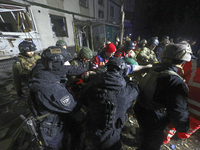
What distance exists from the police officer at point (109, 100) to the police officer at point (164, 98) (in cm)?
43

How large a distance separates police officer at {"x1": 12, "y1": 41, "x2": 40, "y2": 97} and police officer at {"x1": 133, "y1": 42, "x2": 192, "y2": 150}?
4.37 metres

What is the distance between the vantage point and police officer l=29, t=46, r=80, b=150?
4.45ft

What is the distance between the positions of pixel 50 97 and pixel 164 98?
192cm

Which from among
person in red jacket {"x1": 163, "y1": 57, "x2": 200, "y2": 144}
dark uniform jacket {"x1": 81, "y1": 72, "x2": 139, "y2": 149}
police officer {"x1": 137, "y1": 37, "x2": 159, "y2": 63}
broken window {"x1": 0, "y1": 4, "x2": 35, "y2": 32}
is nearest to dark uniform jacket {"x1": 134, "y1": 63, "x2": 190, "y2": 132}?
dark uniform jacket {"x1": 81, "y1": 72, "x2": 139, "y2": 149}

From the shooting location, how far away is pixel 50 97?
1.36m

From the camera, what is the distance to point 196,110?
1.72 m

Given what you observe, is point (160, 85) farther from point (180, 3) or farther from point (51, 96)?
point (180, 3)

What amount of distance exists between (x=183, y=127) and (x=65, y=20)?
11.3 metres

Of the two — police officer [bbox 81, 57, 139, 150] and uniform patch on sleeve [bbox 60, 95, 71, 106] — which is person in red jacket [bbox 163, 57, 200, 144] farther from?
uniform patch on sleeve [bbox 60, 95, 71, 106]

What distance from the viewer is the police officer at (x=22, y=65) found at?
11.0 ft

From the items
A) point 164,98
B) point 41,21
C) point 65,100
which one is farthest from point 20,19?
point 164,98

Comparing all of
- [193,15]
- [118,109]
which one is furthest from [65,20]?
[193,15]

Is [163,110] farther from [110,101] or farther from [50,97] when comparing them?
[50,97]

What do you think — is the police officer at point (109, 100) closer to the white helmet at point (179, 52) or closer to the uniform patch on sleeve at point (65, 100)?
the uniform patch on sleeve at point (65, 100)
